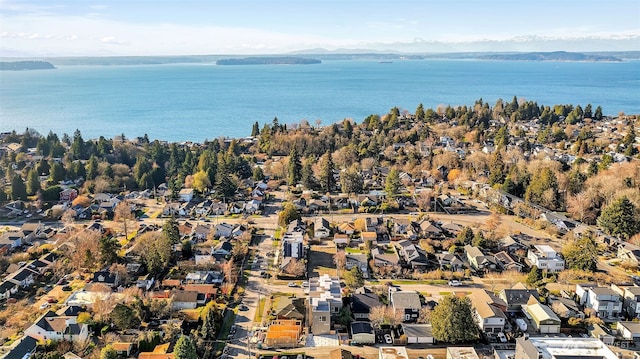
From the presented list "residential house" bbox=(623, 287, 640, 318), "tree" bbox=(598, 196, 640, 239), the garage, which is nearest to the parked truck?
the garage

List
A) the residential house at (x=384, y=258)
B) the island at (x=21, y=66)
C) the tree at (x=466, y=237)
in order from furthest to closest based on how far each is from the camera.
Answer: the island at (x=21, y=66), the tree at (x=466, y=237), the residential house at (x=384, y=258)

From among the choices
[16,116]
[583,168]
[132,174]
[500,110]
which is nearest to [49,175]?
[132,174]

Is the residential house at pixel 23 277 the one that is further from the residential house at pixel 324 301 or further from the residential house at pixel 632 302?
the residential house at pixel 632 302

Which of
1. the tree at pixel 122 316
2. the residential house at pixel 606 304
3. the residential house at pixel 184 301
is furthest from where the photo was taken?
the residential house at pixel 184 301

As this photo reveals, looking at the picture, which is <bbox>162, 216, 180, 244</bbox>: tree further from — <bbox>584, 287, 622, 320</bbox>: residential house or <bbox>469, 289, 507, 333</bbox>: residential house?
<bbox>584, 287, 622, 320</bbox>: residential house

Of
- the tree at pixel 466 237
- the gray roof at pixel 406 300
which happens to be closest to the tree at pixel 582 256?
the tree at pixel 466 237

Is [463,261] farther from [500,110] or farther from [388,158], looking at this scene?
[500,110]
